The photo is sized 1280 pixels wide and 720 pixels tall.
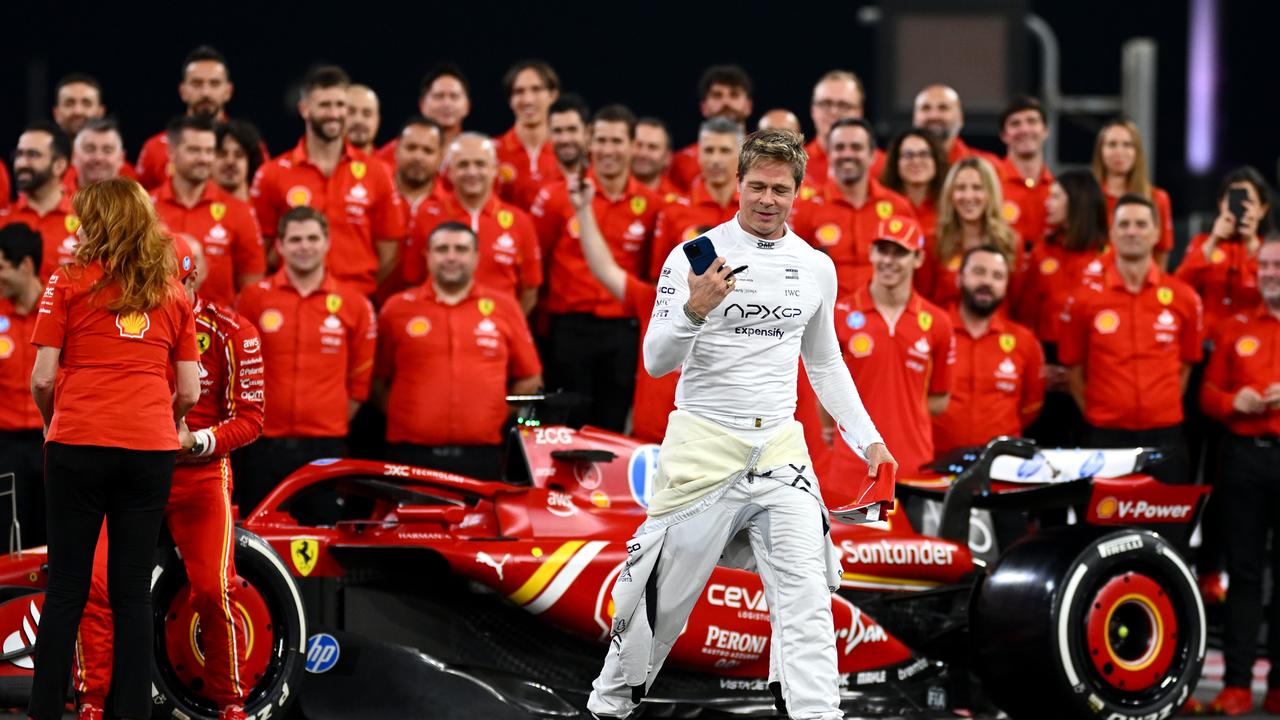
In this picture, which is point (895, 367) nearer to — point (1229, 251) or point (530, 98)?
point (1229, 251)

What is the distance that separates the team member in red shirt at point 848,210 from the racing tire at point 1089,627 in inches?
90.8

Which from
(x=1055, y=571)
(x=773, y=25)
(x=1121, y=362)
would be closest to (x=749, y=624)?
(x=1055, y=571)

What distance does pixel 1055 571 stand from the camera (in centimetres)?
674

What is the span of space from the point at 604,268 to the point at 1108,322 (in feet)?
8.47

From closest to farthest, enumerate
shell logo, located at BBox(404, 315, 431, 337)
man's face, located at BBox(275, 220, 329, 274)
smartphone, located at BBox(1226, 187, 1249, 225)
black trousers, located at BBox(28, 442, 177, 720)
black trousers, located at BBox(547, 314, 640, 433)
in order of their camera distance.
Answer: black trousers, located at BBox(28, 442, 177, 720)
man's face, located at BBox(275, 220, 329, 274)
shell logo, located at BBox(404, 315, 431, 337)
black trousers, located at BBox(547, 314, 640, 433)
smartphone, located at BBox(1226, 187, 1249, 225)

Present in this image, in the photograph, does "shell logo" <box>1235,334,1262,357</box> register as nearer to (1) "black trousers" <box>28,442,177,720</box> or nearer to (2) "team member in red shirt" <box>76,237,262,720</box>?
(2) "team member in red shirt" <box>76,237,262,720</box>

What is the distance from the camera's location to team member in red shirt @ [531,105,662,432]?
356 inches

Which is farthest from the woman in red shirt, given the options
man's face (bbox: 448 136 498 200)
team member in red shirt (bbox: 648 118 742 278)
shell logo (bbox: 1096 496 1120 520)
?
team member in red shirt (bbox: 648 118 742 278)

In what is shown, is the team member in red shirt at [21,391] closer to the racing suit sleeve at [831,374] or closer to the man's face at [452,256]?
the man's face at [452,256]

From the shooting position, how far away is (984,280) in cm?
866

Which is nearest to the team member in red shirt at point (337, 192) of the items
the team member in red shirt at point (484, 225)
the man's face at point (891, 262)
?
the team member in red shirt at point (484, 225)

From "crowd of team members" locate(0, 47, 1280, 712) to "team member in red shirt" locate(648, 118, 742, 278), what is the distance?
16mm

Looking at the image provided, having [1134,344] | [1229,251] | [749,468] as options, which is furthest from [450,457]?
[1229,251]

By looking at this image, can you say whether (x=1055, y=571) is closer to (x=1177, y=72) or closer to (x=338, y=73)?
(x=338, y=73)
